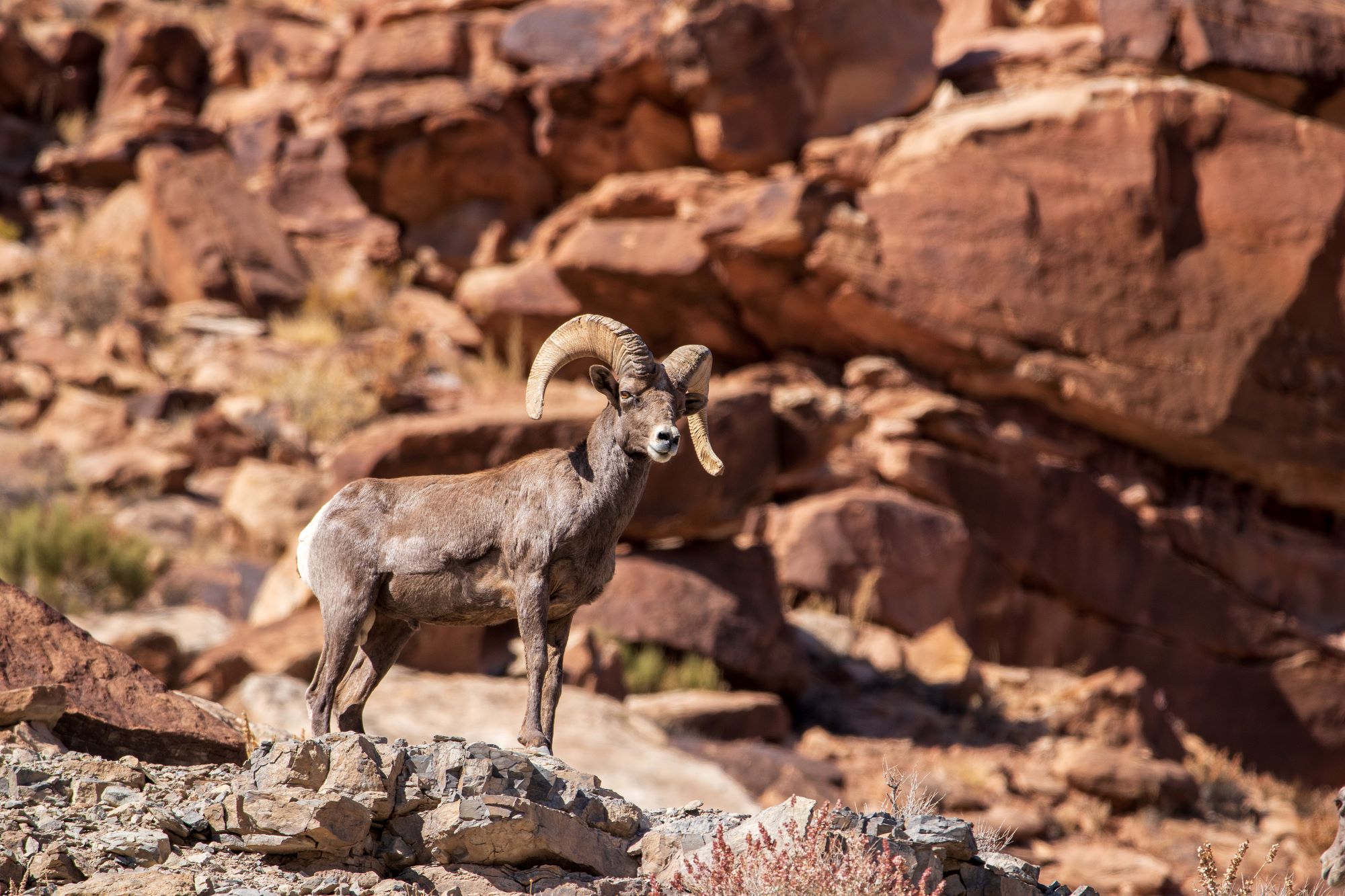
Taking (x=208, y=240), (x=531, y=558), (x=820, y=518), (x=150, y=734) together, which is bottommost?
(x=820, y=518)

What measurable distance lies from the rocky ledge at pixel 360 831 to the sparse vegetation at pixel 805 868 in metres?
0.07

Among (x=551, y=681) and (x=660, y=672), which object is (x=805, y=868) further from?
(x=660, y=672)

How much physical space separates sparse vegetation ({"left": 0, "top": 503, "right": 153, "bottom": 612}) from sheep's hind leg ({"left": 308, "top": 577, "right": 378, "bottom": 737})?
8478 millimetres

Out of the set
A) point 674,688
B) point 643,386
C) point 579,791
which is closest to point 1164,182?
point 674,688

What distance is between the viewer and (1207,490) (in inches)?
725

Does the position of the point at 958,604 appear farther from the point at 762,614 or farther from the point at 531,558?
the point at 531,558

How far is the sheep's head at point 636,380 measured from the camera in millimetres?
6148

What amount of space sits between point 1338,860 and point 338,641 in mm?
4861

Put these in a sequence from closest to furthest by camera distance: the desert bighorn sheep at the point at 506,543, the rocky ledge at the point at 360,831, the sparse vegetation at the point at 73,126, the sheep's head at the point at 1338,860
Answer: the rocky ledge at the point at 360,831
the desert bighorn sheep at the point at 506,543
the sheep's head at the point at 1338,860
the sparse vegetation at the point at 73,126

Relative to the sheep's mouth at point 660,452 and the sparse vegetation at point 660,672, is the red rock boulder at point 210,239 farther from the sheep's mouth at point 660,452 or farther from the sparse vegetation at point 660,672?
the sheep's mouth at point 660,452

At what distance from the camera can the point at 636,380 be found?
6.21 meters

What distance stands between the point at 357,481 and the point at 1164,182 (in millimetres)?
13720

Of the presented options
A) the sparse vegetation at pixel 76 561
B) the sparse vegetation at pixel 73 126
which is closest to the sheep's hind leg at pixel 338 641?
the sparse vegetation at pixel 76 561

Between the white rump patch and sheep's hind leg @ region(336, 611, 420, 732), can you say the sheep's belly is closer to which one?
sheep's hind leg @ region(336, 611, 420, 732)
